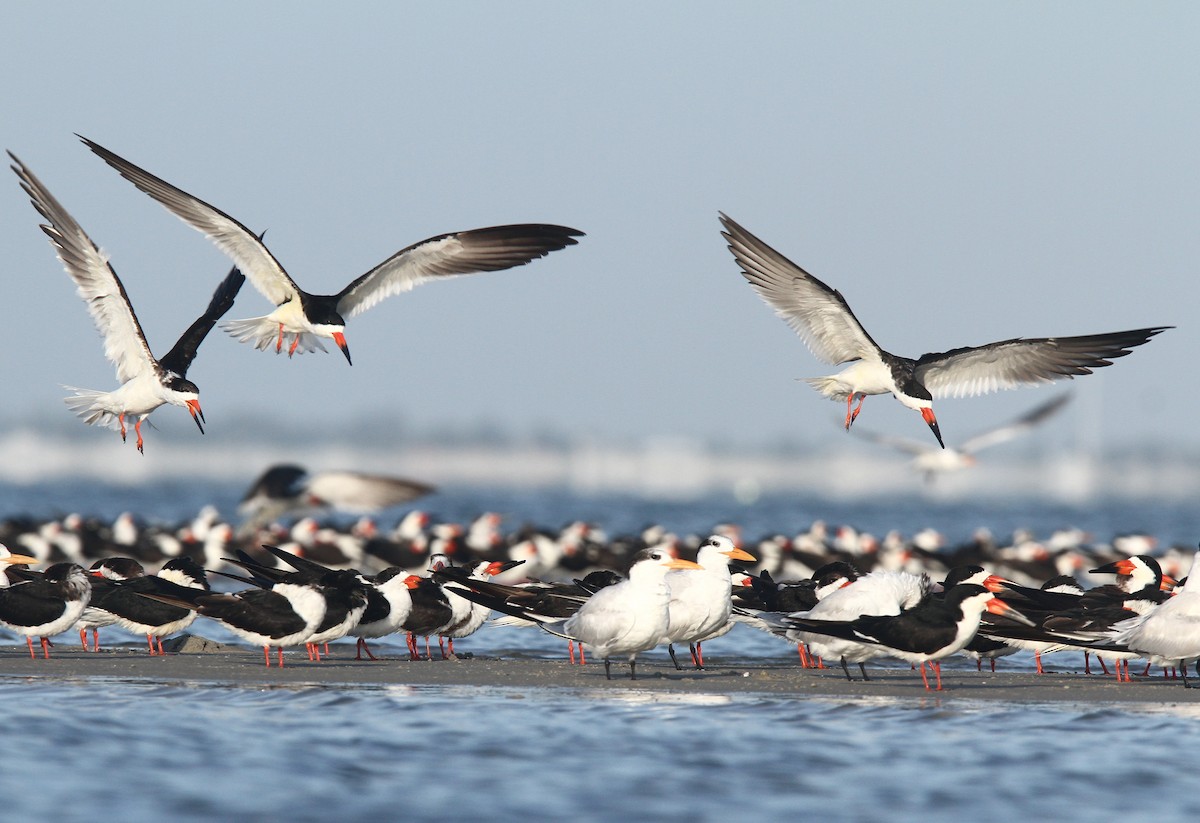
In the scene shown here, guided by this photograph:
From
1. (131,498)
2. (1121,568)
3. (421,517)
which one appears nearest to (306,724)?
(1121,568)

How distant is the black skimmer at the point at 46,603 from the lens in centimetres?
1225

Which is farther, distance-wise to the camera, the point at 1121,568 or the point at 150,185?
the point at 1121,568

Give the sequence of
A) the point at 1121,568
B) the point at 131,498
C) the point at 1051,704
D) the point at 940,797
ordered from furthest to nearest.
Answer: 1. the point at 131,498
2. the point at 1121,568
3. the point at 1051,704
4. the point at 940,797

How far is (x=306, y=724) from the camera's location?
9.47 m

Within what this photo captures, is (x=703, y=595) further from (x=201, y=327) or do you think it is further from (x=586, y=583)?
(x=201, y=327)

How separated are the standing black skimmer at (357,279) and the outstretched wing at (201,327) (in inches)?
20.4

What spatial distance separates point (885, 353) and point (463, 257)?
3746 millimetres

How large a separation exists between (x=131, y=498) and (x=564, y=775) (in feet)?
182

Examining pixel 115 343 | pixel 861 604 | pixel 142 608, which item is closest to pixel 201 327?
pixel 115 343

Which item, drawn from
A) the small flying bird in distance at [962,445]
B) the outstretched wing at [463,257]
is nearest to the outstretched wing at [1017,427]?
the small flying bird in distance at [962,445]

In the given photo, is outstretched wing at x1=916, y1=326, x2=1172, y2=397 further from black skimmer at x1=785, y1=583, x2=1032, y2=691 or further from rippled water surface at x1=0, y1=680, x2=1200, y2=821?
rippled water surface at x1=0, y1=680, x2=1200, y2=821

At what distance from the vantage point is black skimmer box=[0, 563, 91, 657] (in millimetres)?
12250

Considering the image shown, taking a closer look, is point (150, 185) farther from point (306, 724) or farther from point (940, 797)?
point (940, 797)

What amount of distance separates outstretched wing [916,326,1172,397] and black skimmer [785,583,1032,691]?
3472 mm
